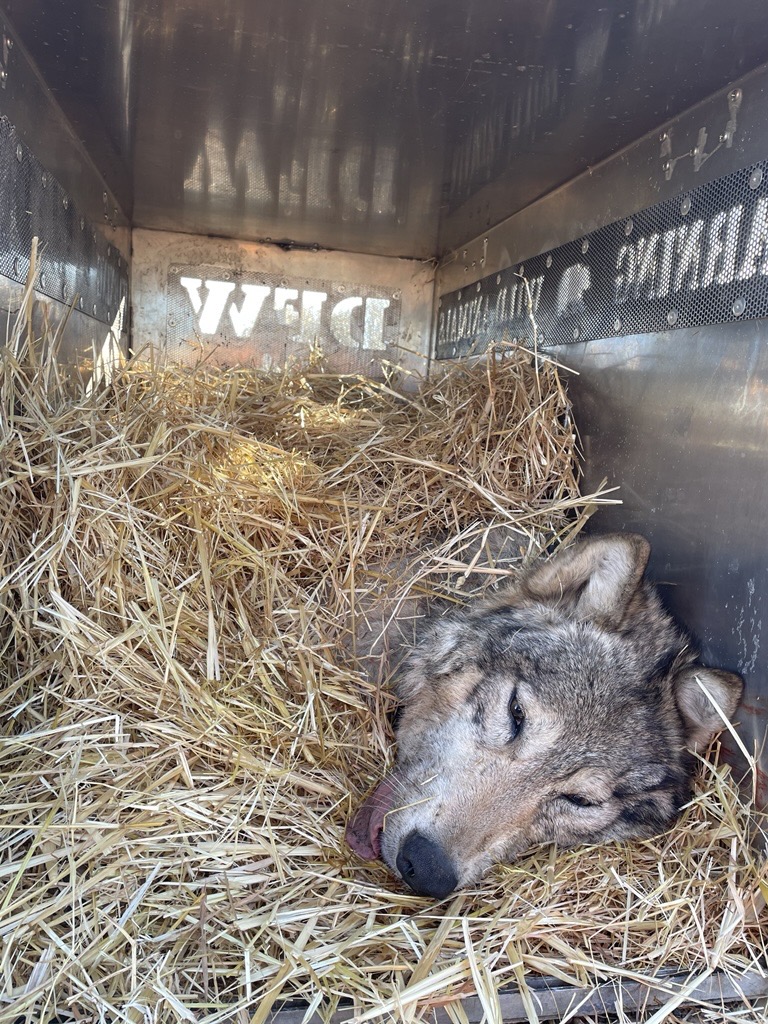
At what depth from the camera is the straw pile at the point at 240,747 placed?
1.87 meters

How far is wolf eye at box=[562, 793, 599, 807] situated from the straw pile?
15cm

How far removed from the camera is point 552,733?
2467mm

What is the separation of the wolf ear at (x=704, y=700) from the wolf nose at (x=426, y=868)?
989 mm

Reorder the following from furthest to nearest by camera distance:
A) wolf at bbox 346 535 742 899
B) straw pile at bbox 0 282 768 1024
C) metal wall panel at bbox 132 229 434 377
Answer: metal wall panel at bbox 132 229 434 377
wolf at bbox 346 535 742 899
straw pile at bbox 0 282 768 1024

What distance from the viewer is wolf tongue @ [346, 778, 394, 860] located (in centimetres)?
237

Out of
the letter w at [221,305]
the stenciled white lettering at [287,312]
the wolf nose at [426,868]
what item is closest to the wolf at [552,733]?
the wolf nose at [426,868]

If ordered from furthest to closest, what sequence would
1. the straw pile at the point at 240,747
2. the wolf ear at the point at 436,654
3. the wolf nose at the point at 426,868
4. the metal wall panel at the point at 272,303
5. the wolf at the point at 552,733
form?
1. the metal wall panel at the point at 272,303
2. the wolf ear at the point at 436,654
3. the wolf at the point at 552,733
4. the wolf nose at the point at 426,868
5. the straw pile at the point at 240,747

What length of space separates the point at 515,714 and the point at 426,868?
0.62 meters

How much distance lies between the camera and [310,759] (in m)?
2.57

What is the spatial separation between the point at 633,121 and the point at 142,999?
11.5 feet

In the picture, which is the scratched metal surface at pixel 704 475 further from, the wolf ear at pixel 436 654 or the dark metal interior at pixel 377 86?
the dark metal interior at pixel 377 86

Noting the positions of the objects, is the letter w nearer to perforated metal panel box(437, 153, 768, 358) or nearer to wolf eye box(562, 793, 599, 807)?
perforated metal panel box(437, 153, 768, 358)

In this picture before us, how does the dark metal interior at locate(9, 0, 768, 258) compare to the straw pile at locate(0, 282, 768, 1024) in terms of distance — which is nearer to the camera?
the straw pile at locate(0, 282, 768, 1024)

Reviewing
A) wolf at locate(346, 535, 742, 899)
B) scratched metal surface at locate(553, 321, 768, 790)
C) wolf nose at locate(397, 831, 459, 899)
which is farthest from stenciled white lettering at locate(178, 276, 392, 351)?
wolf nose at locate(397, 831, 459, 899)
